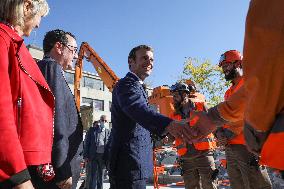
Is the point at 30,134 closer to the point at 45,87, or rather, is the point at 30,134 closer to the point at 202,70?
the point at 45,87

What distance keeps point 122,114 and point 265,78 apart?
84.8 inches

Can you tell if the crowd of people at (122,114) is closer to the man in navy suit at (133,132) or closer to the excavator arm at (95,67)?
the man in navy suit at (133,132)

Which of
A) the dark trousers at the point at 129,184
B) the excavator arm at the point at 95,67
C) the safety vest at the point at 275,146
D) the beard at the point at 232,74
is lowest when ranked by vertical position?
the dark trousers at the point at 129,184

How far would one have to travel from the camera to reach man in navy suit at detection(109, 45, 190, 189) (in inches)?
118

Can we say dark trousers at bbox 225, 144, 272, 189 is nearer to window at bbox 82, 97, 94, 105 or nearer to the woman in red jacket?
the woman in red jacket

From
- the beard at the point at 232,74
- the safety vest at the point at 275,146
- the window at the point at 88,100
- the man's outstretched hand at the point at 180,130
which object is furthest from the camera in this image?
the window at the point at 88,100

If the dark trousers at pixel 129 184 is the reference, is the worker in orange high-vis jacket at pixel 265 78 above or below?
above

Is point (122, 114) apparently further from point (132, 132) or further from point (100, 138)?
point (100, 138)

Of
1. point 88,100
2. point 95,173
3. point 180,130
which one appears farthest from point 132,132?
point 88,100

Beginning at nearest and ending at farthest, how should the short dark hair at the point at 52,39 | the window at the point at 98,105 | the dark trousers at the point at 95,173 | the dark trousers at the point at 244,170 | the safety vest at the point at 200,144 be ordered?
1. the short dark hair at the point at 52,39
2. the dark trousers at the point at 244,170
3. the safety vest at the point at 200,144
4. the dark trousers at the point at 95,173
5. the window at the point at 98,105

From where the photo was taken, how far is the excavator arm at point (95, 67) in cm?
1344

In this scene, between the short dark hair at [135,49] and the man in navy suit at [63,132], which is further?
the short dark hair at [135,49]

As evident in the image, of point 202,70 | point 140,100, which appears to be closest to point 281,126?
point 140,100

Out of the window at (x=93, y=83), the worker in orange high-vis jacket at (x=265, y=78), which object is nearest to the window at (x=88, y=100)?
the window at (x=93, y=83)
